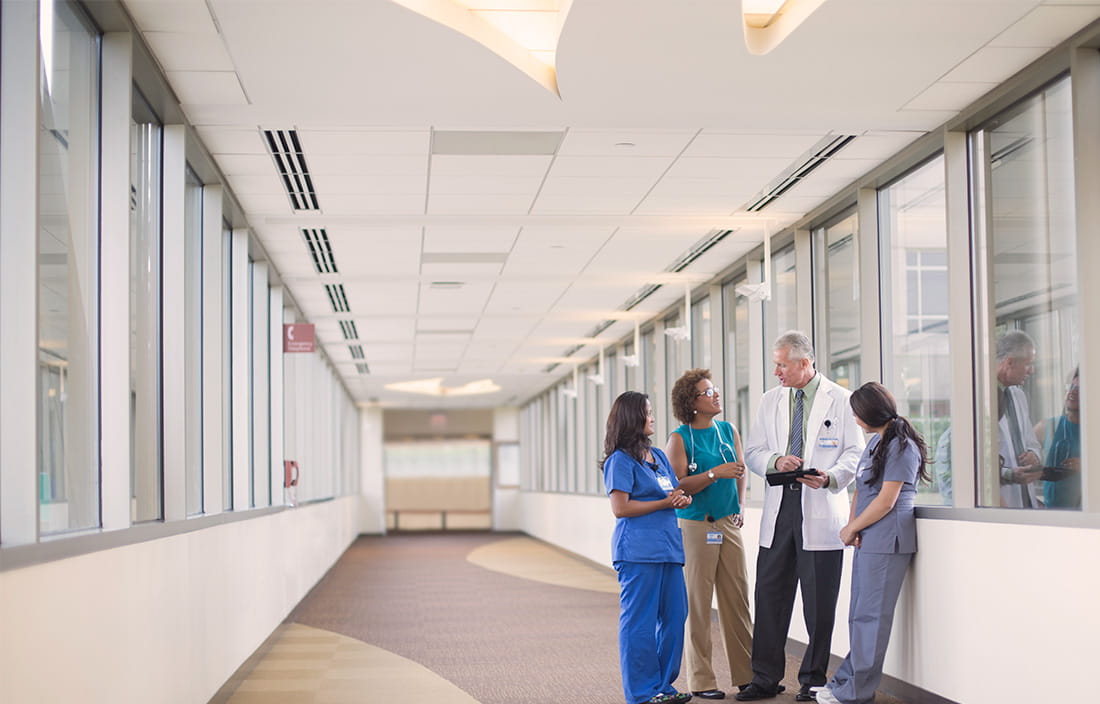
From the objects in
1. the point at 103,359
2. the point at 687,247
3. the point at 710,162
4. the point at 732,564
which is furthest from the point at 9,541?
the point at 687,247

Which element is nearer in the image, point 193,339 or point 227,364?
point 193,339

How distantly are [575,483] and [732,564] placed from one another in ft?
45.7

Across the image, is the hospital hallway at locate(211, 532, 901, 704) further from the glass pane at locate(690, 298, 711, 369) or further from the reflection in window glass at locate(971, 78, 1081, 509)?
the glass pane at locate(690, 298, 711, 369)

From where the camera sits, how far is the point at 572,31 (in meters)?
4.81

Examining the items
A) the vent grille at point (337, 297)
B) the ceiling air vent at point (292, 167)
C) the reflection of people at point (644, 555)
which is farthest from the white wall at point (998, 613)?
the vent grille at point (337, 297)

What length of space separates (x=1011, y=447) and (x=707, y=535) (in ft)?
4.91

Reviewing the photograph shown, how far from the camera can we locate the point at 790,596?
5.98 m

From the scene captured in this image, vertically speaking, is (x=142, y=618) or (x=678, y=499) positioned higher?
(x=678, y=499)

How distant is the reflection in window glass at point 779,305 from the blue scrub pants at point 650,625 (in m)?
3.64

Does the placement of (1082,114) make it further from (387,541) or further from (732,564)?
(387,541)

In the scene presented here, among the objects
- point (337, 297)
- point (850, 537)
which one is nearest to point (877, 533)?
point (850, 537)

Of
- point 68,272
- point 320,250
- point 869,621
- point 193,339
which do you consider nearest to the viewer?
point 68,272

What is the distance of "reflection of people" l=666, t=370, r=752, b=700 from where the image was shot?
5.91m

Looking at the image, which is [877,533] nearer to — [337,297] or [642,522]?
[642,522]
